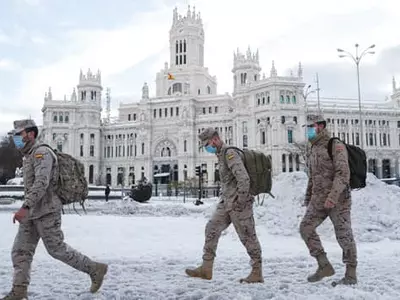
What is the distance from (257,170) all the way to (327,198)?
0.97 meters

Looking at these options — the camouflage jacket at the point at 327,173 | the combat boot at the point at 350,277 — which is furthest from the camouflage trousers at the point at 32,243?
the combat boot at the point at 350,277

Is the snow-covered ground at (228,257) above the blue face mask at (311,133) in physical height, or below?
below

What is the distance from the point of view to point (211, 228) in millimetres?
6391

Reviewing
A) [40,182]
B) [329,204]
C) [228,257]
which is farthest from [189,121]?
[40,182]

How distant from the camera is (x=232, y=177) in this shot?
20.7 ft

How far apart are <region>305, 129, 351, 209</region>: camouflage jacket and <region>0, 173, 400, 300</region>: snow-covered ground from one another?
1.10 metres

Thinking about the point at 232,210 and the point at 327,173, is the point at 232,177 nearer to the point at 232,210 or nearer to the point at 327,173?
the point at 232,210

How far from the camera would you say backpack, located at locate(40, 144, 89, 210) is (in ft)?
17.6

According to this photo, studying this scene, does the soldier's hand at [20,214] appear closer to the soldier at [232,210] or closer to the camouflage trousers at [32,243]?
the camouflage trousers at [32,243]

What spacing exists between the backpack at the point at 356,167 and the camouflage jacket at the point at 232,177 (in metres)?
1.19

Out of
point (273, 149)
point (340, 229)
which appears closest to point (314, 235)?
point (340, 229)

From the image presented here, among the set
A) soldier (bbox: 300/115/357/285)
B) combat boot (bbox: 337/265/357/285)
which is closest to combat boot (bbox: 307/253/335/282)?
soldier (bbox: 300/115/357/285)

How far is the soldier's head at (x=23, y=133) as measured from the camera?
17.6 ft

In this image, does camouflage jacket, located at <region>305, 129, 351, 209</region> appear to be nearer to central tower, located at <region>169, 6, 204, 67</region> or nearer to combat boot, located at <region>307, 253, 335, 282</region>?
combat boot, located at <region>307, 253, 335, 282</region>
